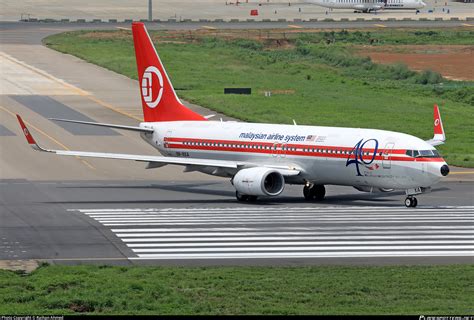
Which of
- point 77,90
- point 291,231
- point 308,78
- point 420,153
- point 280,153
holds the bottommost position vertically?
point 77,90

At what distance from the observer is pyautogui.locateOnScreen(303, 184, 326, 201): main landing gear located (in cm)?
5809

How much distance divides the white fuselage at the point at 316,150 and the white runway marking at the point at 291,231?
5.46 ft

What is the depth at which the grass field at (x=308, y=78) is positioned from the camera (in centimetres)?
8812

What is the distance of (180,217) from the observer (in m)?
51.7

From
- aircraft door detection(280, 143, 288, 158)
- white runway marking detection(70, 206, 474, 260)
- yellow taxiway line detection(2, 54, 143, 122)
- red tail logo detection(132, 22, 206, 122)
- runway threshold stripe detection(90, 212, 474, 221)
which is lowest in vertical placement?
yellow taxiway line detection(2, 54, 143, 122)

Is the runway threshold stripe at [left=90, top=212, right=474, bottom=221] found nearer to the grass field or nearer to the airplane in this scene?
the airplane

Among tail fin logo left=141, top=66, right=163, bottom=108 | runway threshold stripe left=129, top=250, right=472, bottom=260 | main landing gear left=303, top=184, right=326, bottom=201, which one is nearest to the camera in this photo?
runway threshold stripe left=129, top=250, right=472, bottom=260

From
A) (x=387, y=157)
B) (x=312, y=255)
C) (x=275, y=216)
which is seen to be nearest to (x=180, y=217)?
(x=275, y=216)

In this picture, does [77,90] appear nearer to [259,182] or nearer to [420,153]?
[259,182]

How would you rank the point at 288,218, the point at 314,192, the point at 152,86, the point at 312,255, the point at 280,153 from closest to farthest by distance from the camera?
1. the point at 312,255
2. the point at 288,218
3. the point at 280,153
4. the point at 314,192
5. the point at 152,86

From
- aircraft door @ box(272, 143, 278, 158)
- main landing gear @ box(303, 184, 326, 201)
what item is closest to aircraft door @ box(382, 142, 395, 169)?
main landing gear @ box(303, 184, 326, 201)

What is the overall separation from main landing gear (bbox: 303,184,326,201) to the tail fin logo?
10.2 metres

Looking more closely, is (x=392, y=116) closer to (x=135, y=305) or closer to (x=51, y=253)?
(x=51, y=253)

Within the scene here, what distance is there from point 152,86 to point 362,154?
14.1m
